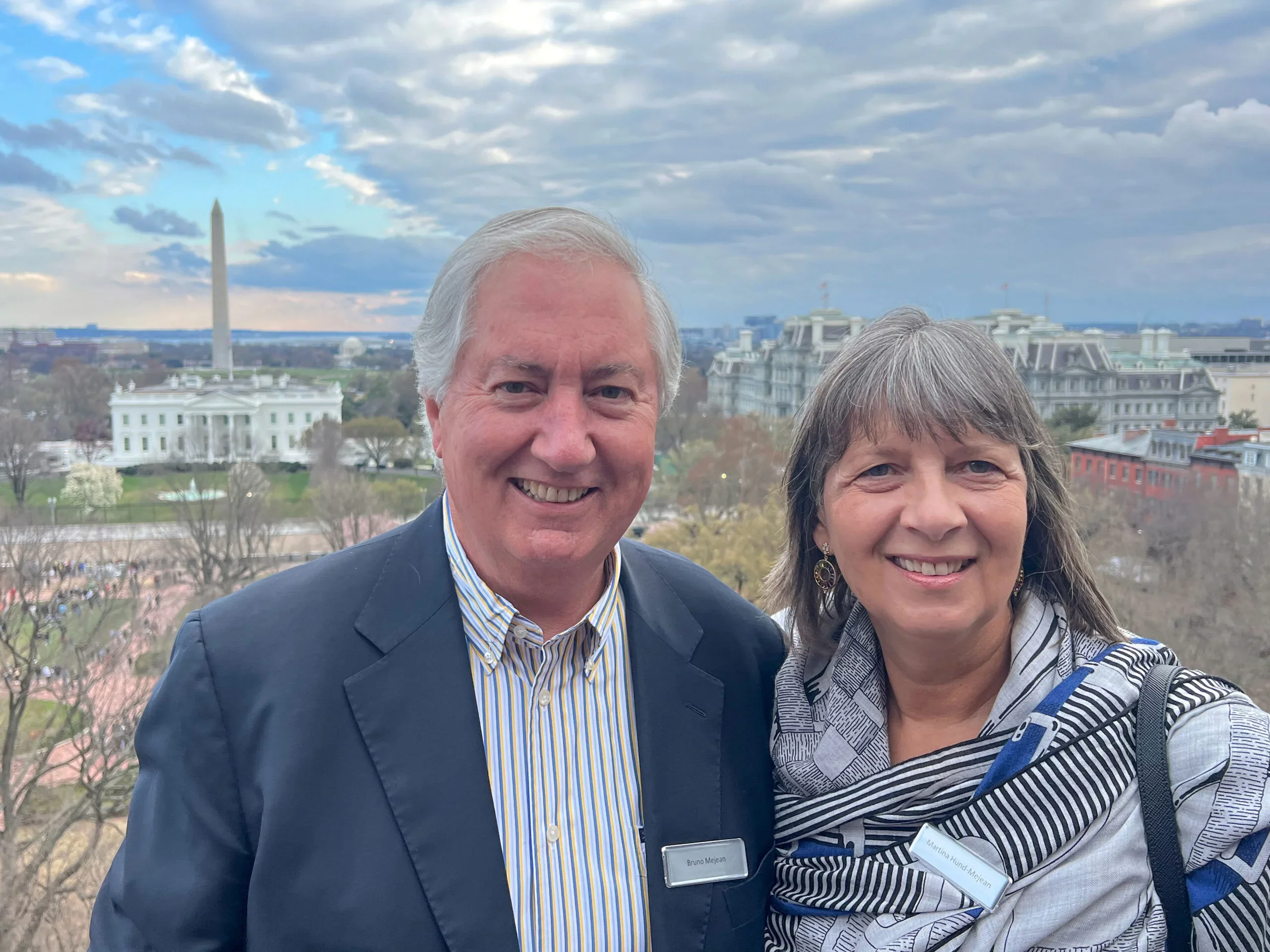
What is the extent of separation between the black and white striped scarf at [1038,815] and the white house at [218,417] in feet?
162

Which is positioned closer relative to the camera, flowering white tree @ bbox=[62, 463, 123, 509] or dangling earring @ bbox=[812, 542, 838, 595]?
dangling earring @ bbox=[812, 542, 838, 595]

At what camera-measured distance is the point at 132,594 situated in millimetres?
17453

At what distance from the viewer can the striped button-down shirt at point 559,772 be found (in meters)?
2.32

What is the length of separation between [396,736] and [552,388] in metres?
0.89

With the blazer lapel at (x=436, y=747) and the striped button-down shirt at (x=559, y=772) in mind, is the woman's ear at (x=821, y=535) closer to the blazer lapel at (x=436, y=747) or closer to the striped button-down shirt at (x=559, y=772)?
the striped button-down shirt at (x=559, y=772)

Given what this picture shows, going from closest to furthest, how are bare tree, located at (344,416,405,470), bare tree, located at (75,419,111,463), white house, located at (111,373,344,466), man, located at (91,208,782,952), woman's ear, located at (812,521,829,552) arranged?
man, located at (91,208,782,952)
woman's ear, located at (812,521,829,552)
bare tree, located at (344,416,405,470)
bare tree, located at (75,419,111,463)
white house, located at (111,373,344,466)

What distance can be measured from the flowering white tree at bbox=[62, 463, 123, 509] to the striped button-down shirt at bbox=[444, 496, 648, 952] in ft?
89.2

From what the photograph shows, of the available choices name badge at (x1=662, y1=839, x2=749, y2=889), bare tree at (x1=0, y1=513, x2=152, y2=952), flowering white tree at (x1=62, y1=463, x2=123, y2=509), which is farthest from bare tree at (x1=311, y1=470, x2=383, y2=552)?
name badge at (x1=662, y1=839, x2=749, y2=889)

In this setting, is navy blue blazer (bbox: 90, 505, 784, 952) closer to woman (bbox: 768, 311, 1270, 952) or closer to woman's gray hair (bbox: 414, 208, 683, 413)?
woman (bbox: 768, 311, 1270, 952)

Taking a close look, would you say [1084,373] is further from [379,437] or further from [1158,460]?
[379,437]

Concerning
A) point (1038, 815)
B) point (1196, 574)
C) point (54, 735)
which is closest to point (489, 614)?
point (1038, 815)

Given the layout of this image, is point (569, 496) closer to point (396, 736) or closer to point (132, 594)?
point (396, 736)

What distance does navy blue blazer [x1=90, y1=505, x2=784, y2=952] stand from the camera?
85.6 inches

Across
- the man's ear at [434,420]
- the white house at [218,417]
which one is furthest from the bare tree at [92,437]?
the man's ear at [434,420]
